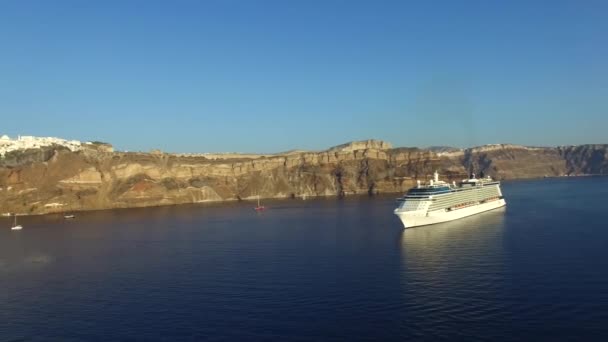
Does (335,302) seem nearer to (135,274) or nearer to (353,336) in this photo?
(353,336)

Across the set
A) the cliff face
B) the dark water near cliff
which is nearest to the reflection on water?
the dark water near cliff

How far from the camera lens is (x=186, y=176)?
150 meters

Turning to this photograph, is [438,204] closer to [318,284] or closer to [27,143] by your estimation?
[318,284]

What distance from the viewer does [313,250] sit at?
5350 cm

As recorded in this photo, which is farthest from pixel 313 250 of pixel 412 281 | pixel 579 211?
pixel 579 211

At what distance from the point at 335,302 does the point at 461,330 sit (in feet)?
29.0

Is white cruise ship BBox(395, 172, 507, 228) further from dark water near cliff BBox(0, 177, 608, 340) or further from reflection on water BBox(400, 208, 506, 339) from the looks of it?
reflection on water BBox(400, 208, 506, 339)

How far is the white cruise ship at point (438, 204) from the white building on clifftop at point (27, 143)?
11286 centimetres

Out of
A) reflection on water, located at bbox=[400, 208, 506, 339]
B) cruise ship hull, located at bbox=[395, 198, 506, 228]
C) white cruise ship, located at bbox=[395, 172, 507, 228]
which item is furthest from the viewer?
white cruise ship, located at bbox=[395, 172, 507, 228]

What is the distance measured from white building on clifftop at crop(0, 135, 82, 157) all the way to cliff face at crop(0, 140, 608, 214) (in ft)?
55.4

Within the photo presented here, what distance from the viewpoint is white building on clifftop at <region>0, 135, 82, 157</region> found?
6142 inches

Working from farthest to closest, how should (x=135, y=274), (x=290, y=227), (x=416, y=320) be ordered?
(x=290, y=227) → (x=135, y=274) → (x=416, y=320)

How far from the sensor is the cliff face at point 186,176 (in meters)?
125

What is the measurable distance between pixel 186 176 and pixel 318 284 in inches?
4624
